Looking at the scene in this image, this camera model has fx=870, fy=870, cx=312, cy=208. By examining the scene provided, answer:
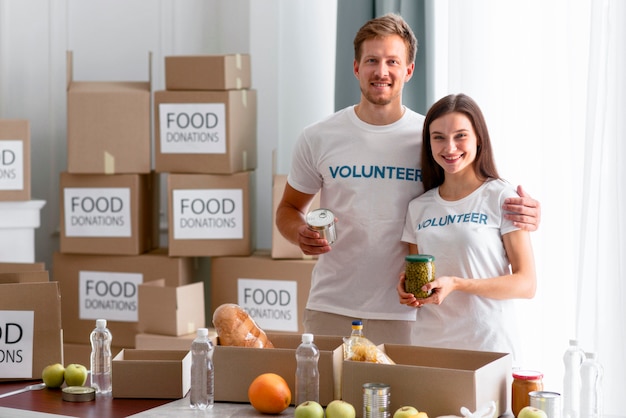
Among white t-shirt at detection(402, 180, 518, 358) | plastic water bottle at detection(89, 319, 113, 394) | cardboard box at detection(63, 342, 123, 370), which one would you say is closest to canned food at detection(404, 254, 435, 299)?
white t-shirt at detection(402, 180, 518, 358)

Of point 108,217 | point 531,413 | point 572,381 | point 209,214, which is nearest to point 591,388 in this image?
point 572,381

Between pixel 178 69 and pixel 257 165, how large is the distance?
0.63m

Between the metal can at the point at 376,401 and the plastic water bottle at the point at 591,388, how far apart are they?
0.41m

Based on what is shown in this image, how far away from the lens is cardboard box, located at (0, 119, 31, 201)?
11.9ft

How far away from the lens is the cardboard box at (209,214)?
3.61 m

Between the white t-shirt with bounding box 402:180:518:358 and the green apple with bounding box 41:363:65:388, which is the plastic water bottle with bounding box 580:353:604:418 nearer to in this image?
the white t-shirt with bounding box 402:180:518:358

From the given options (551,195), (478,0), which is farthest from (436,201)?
(478,0)

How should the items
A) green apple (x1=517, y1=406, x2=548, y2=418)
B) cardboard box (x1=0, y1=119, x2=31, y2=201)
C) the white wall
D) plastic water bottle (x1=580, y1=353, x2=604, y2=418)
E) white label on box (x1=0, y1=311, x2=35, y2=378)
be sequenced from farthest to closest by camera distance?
the white wall
cardboard box (x1=0, y1=119, x2=31, y2=201)
white label on box (x1=0, y1=311, x2=35, y2=378)
plastic water bottle (x1=580, y1=353, x2=604, y2=418)
green apple (x1=517, y1=406, x2=548, y2=418)

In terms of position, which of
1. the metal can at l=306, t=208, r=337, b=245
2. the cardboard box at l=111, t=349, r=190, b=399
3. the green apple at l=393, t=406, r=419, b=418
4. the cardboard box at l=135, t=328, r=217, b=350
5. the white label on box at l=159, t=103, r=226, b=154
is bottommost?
the cardboard box at l=135, t=328, r=217, b=350

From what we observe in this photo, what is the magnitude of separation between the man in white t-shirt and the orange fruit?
Answer: 25.1 inches

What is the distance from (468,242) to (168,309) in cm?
154

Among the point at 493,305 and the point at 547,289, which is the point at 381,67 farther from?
the point at 547,289

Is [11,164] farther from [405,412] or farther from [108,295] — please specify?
[405,412]

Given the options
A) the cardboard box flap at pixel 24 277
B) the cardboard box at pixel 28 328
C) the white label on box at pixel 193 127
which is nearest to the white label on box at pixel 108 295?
the white label on box at pixel 193 127
